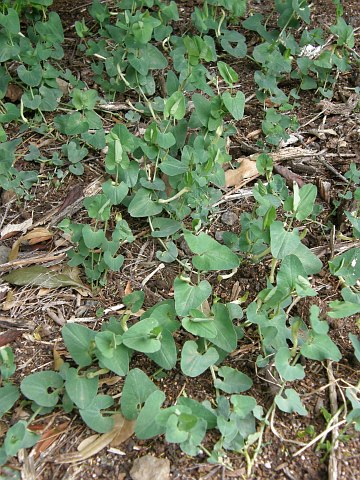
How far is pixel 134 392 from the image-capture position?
180 cm

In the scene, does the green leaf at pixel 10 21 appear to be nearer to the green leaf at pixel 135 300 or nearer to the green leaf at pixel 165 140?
the green leaf at pixel 165 140

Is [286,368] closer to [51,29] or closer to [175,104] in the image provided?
[175,104]

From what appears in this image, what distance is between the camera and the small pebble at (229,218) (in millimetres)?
2402

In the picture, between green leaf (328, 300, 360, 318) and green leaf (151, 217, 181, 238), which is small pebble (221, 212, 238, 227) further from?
green leaf (328, 300, 360, 318)

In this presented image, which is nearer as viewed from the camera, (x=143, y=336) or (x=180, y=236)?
(x=143, y=336)

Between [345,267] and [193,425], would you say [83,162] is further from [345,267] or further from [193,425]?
[193,425]

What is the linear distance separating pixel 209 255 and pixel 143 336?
13.4 inches

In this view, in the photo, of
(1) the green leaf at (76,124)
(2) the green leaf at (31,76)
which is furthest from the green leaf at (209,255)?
(2) the green leaf at (31,76)

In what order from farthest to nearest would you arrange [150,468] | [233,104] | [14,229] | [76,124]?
[76,124]
[14,229]
[233,104]
[150,468]

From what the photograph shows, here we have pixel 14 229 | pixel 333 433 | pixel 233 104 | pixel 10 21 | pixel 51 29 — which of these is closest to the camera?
pixel 333 433

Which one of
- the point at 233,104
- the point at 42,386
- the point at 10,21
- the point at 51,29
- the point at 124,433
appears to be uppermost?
the point at 10,21

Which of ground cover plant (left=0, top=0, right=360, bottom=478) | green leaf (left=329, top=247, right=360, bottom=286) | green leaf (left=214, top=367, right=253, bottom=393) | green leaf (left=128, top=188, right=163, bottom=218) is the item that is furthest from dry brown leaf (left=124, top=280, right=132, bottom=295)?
green leaf (left=329, top=247, right=360, bottom=286)

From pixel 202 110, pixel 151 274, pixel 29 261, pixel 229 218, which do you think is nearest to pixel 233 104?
pixel 202 110

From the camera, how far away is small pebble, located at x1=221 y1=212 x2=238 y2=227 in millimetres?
2402
